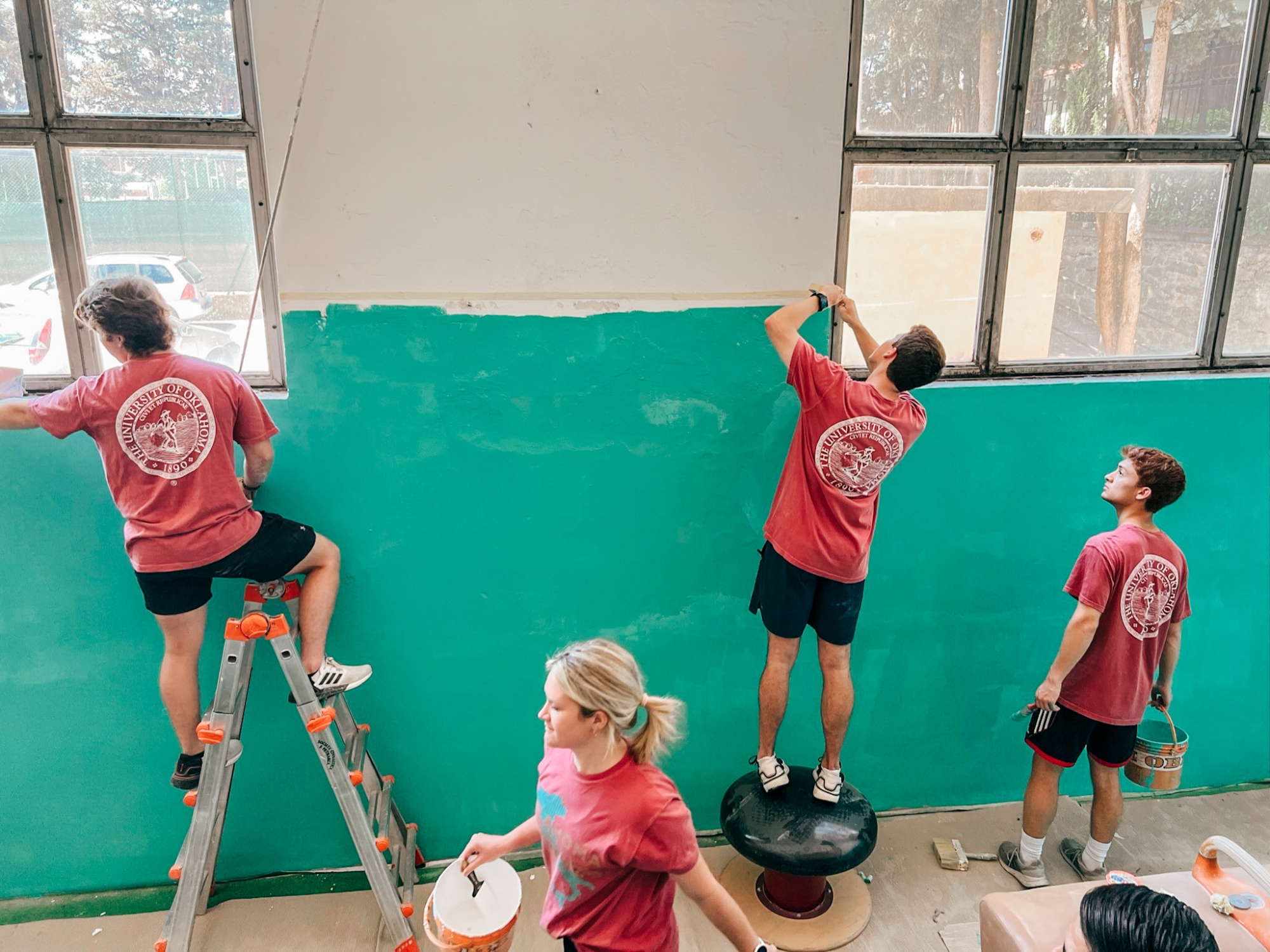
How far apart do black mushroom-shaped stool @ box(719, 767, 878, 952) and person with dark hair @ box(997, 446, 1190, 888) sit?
0.67 m

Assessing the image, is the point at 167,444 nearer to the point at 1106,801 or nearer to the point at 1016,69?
the point at 1016,69

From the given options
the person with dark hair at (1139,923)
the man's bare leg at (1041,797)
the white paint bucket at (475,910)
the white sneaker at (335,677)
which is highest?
the person with dark hair at (1139,923)

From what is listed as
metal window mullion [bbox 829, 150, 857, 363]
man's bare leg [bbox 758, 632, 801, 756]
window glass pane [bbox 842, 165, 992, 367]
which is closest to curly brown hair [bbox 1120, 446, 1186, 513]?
window glass pane [bbox 842, 165, 992, 367]

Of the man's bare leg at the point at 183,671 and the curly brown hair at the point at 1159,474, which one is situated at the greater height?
the curly brown hair at the point at 1159,474

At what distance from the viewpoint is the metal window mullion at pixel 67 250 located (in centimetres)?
248

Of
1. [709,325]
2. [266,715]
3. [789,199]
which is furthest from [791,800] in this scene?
[789,199]

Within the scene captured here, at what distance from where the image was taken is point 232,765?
2.55 metres

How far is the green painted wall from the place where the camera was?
2660 mm

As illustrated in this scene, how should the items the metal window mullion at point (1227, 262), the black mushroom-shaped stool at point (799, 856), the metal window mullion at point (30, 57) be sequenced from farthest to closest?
1. the metal window mullion at point (1227, 262)
2. the black mushroom-shaped stool at point (799, 856)
3. the metal window mullion at point (30, 57)

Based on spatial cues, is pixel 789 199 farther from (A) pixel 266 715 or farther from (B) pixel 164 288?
(A) pixel 266 715

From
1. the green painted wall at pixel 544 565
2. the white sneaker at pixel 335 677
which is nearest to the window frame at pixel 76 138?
the green painted wall at pixel 544 565

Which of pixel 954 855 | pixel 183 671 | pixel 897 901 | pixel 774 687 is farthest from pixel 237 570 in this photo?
pixel 954 855

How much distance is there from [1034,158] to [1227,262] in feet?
2.87

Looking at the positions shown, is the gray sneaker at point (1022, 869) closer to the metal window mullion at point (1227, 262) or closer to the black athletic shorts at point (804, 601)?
the black athletic shorts at point (804, 601)
